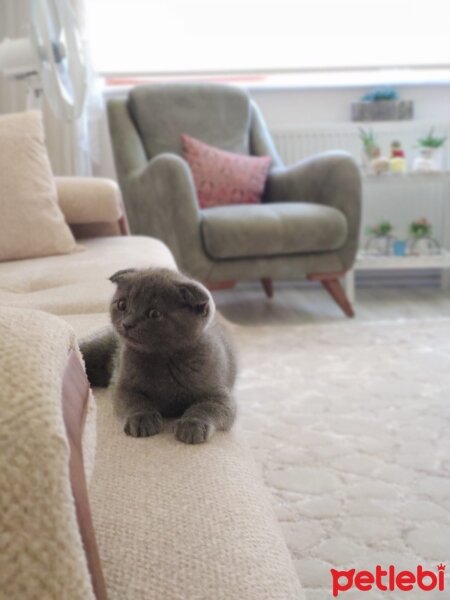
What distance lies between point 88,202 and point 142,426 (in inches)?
61.0

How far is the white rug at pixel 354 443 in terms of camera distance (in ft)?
4.22

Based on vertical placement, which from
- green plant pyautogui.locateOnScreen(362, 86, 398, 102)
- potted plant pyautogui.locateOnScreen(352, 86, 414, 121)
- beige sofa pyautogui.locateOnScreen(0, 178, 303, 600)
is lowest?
potted plant pyautogui.locateOnScreen(352, 86, 414, 121)

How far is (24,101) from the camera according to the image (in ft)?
12.6

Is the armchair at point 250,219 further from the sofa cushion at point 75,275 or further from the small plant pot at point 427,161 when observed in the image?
the sofa cushion at point 75,275

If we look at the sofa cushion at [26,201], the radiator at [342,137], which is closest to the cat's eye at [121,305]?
the sofa cushion at [26,201]

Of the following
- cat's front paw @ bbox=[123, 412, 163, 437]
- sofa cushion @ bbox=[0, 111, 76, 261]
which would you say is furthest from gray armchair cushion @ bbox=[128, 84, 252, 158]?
cat's front paw @ bbox=[123, 412, 163, 437]

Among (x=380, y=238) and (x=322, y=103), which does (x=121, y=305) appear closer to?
(x=380, y=238)

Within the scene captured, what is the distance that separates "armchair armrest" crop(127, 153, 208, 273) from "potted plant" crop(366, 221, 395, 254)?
118 cm

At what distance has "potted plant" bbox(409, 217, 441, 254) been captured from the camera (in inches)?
146

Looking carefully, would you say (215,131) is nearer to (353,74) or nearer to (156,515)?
(353,74)

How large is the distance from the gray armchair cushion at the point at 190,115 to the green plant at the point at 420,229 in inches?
38.2

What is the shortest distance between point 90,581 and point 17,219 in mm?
1704

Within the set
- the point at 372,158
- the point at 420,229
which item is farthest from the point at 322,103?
the point at 420,229

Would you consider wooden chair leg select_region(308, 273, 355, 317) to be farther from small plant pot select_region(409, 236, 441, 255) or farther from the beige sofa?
the beige sofa
